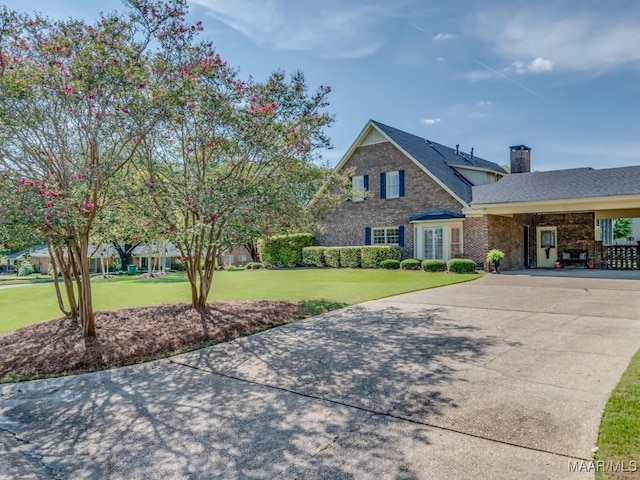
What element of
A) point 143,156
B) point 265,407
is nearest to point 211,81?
point 143,156

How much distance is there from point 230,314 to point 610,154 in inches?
977

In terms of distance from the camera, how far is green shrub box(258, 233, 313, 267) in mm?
24609

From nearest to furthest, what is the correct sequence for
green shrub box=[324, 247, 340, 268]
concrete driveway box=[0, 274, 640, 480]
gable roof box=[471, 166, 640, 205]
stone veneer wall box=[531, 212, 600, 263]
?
1. concrete driveway box=[0, 274, 640, 480]
2. gable roof box=[471, 166, 640, 205]
3. stone veneer wall box=[531, 212, 600, 263]
4. green shrub box=[324, 247, 340, 268]

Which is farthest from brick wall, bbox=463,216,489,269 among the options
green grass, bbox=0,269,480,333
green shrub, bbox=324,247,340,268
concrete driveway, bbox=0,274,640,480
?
concrete driveway, bbox=0,274,640,480

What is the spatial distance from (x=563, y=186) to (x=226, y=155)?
52.6ft

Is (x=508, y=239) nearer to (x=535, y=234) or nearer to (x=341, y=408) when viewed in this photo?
(x=535, y=234)

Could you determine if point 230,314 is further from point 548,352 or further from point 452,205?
point 452,205

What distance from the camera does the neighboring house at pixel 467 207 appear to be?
17.8 m

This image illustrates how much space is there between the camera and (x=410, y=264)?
774 inches

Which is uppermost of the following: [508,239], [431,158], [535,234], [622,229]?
[431,158]

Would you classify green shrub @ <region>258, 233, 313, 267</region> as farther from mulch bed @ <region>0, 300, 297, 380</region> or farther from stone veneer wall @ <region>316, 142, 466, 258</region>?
mulch bed @ <region>0, 300, 297, 380</region>

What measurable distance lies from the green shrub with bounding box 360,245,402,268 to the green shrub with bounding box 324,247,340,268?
6.02 ft

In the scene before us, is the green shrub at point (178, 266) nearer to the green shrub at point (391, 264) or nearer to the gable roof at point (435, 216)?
the green shrub at point (391, 264)

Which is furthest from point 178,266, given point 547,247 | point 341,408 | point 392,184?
point 341,408
